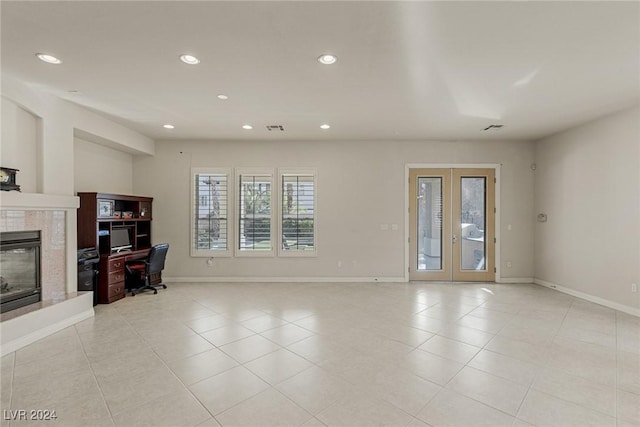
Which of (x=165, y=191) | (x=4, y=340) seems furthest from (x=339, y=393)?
(x=165, y=191)

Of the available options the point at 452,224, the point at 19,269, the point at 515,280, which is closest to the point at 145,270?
the point at 19,269

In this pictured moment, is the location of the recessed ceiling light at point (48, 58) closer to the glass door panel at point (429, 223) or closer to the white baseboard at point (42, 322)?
the white baseboard at point (42, 322)

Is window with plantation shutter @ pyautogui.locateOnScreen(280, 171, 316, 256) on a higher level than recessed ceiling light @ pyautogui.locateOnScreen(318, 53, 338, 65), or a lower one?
lower

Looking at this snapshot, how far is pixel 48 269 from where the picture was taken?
3.68 m

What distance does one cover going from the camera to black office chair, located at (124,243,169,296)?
5.01 m

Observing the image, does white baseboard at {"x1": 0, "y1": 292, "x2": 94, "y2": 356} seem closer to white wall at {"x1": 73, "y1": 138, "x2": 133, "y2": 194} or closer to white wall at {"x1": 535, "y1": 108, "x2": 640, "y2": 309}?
white wall at {"x1": 73, "y1": 138, "x2": 133, "y2": 194}

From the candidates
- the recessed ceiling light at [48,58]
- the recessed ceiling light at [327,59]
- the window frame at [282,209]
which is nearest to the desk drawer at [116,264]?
the window frame at [282,209]

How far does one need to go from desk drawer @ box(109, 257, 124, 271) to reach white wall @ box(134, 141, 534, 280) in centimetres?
118

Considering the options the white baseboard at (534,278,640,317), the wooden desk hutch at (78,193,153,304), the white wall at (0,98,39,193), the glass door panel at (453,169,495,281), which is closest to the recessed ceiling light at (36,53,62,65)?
the white wall at (0,98,39,193)

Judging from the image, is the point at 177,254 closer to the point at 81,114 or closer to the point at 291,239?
the point at 291,239

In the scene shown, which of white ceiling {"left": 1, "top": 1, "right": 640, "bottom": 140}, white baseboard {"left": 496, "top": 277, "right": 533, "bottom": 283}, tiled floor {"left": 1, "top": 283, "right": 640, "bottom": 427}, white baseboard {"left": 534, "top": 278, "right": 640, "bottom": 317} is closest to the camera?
tiled floor {"left": 1, "top": 283, "right": 640, "bottom": 427}

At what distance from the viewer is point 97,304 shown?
448cm

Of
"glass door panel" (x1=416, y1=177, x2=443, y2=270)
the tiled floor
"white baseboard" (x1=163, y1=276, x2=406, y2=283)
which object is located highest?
"glass door panel" (x1=416, y1=177, x2=443, y2=270)

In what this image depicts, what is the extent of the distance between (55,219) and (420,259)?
623 cm
